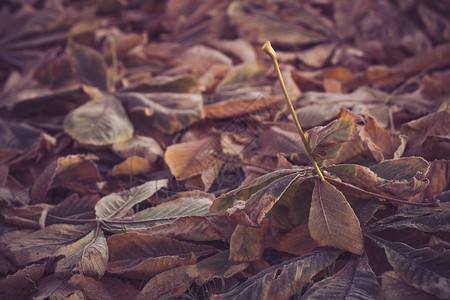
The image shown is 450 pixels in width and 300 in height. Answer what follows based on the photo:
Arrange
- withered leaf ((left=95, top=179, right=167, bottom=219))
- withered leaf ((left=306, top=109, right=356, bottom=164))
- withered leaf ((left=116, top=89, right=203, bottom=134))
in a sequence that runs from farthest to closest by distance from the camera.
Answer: withered leaf ((left=116, top=89, right=203, bottom=134)), withered leaf ((left=95, top=179, right=167, bottom=219)), withered leaf ((left=306, top=109, right=356, bottom=164))

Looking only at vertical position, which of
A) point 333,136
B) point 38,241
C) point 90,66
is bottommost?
point 38,241

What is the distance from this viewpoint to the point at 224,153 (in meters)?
1.31

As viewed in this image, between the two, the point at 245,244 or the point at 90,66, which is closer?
the point at 245,244

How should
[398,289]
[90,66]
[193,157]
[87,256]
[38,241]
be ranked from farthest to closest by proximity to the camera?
[90,66]
[193,157]
[38,241]
[87,256]
[398,289]

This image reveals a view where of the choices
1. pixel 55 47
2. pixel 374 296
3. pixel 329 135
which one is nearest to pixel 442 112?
pixel 329 135

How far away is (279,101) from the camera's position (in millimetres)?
1442

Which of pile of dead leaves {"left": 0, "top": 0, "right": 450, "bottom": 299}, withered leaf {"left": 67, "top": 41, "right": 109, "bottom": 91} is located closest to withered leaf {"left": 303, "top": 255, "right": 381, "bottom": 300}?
pile of dead leaves {"left": 0, "top": 0, "right": 450, "bottom": 299}

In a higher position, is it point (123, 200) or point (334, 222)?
point (334, 222)

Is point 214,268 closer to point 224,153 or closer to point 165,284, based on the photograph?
point 165,284

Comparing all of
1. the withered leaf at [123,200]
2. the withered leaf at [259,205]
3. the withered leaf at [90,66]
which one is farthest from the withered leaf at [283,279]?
the withered leaf at [90,66]

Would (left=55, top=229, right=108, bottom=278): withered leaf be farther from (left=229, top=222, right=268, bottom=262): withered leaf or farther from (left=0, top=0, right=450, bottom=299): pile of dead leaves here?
(left=229, top=222, right=268, bottom=262): withered leaf

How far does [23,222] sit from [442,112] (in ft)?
3.52

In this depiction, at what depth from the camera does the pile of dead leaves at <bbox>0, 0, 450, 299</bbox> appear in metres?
0.89

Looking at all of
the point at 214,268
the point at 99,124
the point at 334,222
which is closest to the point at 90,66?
the point at 99,124
